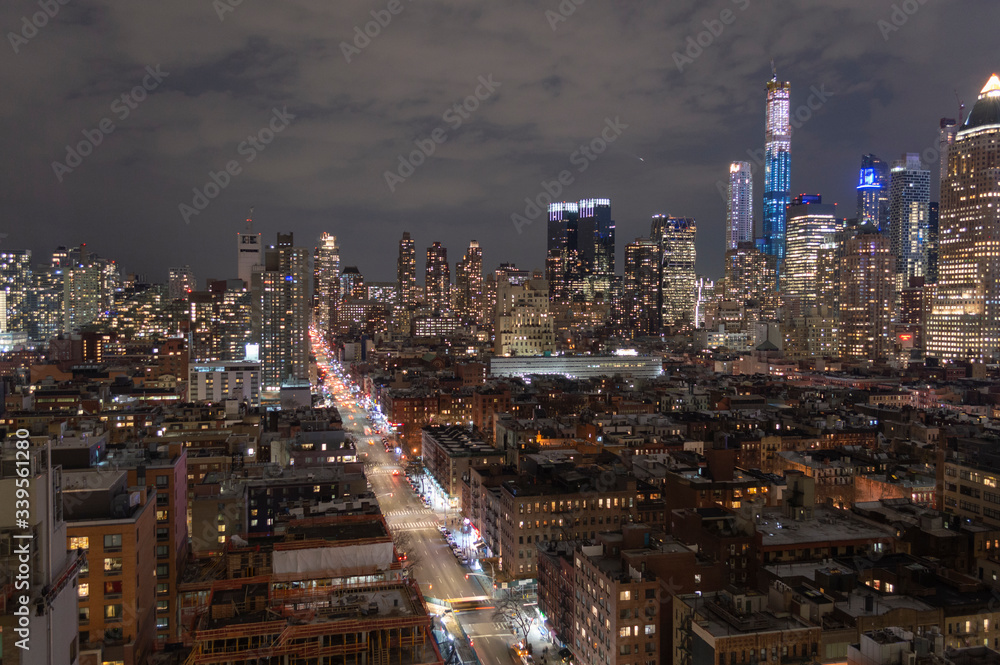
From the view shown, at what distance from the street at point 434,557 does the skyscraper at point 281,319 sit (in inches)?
2768

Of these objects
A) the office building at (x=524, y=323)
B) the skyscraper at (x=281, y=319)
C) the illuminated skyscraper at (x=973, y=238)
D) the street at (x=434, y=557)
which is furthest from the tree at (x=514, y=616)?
the illuminated skyscraper at (x=973, y=238)

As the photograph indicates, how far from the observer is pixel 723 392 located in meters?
125

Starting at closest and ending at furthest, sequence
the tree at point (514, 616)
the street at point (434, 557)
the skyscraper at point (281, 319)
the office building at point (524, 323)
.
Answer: the street at point (434, 557) → the tree at point (514, 616) → the skyscraper at point (281, 319) → the office building at point (524, 323)

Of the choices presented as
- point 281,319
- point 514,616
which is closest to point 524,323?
point 281,319

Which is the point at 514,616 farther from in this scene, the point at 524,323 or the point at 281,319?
the point at 281,319

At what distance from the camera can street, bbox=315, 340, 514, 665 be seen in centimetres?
4450

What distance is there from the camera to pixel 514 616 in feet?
156

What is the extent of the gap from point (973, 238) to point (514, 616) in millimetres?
169647

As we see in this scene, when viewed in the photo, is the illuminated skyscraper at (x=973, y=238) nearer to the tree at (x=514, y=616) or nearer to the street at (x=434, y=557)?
the street at (x=434, y=557)

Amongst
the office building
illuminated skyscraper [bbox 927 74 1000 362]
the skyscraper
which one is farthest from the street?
illuminated skyscraper [bbox 927 74 1000 362]

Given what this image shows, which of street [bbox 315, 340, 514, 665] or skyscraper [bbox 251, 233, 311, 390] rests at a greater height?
skyscraper [bbox 251, 233, 311, 390]

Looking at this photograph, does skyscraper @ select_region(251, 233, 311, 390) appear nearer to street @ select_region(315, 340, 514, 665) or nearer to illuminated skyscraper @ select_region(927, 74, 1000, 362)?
street @ select_region(315, 340, 514, 665)

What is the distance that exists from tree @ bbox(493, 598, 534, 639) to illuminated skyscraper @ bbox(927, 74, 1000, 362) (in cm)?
16109

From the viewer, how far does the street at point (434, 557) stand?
44.5m
